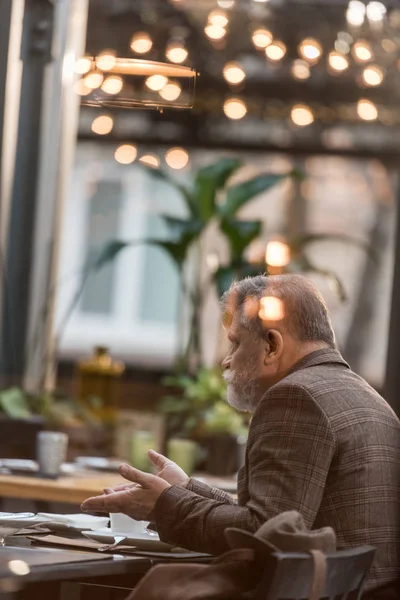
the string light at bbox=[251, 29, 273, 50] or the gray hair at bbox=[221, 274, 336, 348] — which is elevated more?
the string light at bbox=[251, 29, 273, 50]

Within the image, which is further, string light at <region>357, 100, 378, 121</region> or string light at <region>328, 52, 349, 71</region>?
string light at <region>357, 100, 378, 121</region>

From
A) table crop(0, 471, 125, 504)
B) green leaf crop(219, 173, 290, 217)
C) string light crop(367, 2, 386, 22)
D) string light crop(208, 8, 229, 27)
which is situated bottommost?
table crop(0, 471, 125, 504)

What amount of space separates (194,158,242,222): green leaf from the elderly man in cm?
244

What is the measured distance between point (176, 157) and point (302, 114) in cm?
212

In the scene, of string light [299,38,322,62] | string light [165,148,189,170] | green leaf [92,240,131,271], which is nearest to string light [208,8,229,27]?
string light [299,38,322,62]

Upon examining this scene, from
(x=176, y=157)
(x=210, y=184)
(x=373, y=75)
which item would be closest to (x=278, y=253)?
(x=210, y=184)

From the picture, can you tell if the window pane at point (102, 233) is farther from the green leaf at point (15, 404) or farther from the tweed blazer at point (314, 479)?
the tweed blazer at point (314, 479)

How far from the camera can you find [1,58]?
401 cm

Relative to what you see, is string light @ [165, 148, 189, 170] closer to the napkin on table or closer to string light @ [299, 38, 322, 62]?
string light @ [299, 38, 322, 62]

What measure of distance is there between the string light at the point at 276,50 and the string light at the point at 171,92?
109 inches

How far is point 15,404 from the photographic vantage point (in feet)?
13.1

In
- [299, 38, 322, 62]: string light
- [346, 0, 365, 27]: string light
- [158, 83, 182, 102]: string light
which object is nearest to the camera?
[158, 83, 182, 102]: string light

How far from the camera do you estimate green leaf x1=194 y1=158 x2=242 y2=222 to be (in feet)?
15.0

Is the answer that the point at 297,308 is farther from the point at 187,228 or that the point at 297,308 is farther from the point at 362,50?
the point at 362,50
